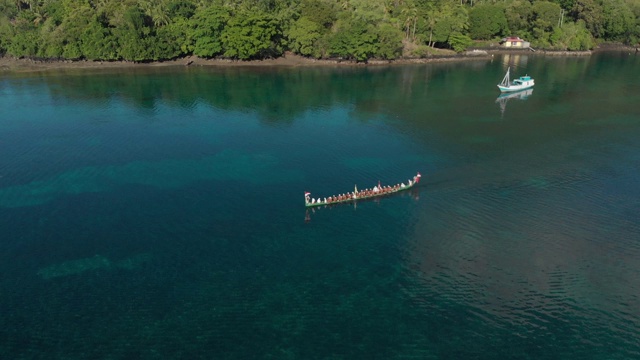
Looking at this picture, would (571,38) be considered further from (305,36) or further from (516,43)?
(305,36)

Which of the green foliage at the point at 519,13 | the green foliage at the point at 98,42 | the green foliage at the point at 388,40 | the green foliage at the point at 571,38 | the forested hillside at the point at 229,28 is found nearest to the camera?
the green foliage at the point at 98,42

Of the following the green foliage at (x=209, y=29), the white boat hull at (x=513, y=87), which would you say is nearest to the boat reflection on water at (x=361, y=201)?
the white boat hull at (x=513, y=87)

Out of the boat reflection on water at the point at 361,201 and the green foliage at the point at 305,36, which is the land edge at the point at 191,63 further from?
the boat reflection on water at the point at 361,201

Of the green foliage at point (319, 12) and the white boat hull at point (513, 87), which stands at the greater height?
the green foliage at point (319, 12)

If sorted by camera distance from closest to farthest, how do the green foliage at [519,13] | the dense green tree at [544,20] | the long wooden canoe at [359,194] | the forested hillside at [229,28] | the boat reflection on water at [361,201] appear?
the boat reflection on water at [361,201] → the long wooden canoe at [359,194] → the forested hillside at [229,28] → the dense green tree at [544,20] → the green foliage at [519,13]

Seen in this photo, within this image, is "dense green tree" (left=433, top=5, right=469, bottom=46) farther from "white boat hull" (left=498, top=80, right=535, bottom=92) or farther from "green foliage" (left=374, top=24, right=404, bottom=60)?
"white boat hull" (left=498, top=80, right=535, bottom=92)

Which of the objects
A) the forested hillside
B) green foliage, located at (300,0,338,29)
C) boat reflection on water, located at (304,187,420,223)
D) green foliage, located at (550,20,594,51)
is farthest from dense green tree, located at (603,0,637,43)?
boat reflection on water, located at (304,187,420,223)
